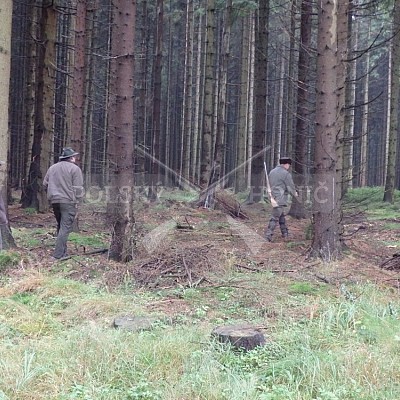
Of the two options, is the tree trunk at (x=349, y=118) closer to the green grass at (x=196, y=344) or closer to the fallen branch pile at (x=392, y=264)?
the fallen branch pile at (x=392, y=264)

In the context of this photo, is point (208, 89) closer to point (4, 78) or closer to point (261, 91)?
point (261, 91)

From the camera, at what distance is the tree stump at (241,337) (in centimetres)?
436

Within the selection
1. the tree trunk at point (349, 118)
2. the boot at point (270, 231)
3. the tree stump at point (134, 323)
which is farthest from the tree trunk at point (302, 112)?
the tree stump at point (134, 323)

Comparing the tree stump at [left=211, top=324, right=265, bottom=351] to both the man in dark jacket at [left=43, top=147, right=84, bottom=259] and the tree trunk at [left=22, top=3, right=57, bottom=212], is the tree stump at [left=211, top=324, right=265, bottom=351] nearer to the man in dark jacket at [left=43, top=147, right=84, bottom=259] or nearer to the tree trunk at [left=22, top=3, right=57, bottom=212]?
the man in dark jacket at [left=43, top=147, right=84, bottom=259]

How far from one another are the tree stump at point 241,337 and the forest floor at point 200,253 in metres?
2.14

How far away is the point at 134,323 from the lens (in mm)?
4918

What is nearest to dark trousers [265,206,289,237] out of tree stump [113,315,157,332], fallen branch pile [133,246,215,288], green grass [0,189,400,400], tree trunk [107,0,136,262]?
fallen branch pile [133,246,215,288]

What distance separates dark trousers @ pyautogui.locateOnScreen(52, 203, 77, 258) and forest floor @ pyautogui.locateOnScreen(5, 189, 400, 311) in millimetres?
178

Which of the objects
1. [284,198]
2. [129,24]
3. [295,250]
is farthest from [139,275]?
[284,198]

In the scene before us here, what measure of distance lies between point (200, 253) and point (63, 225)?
2356 mm

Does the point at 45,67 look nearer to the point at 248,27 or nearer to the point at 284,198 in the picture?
the point at 284,198

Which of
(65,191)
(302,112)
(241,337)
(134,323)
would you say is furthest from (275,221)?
(241,337)

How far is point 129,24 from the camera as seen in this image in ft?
26.0

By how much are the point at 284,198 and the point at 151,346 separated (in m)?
6.90
